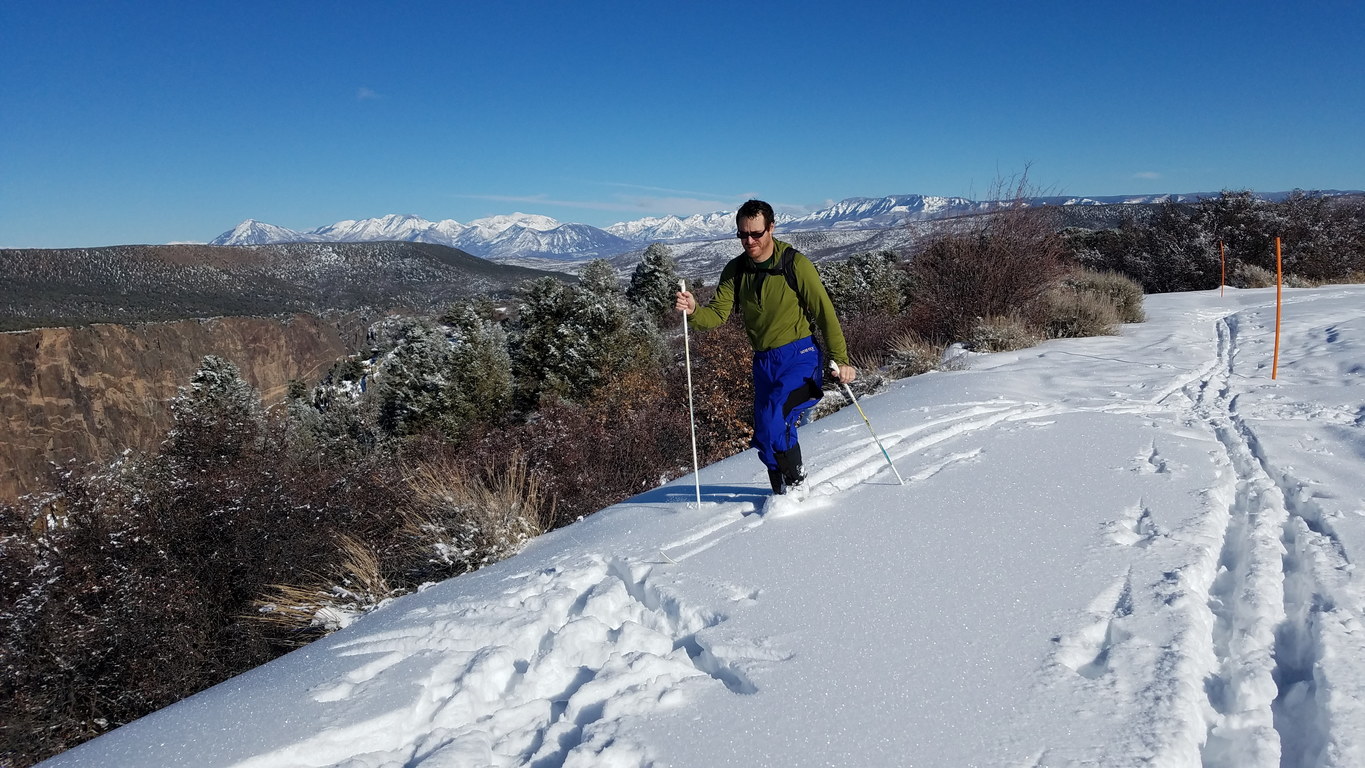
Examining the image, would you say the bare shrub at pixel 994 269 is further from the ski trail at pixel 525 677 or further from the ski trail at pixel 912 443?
the ski trail at pixel 525 677

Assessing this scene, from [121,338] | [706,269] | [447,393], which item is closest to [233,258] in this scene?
[121,338]

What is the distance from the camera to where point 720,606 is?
2.68 metres

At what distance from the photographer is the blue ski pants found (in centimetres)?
378

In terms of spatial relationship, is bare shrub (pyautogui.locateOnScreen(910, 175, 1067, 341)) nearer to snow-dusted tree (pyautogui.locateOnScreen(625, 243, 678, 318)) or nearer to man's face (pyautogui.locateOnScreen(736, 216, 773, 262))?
man's face (pyautogui.locateOnScreen(736, 216, 773, 262))

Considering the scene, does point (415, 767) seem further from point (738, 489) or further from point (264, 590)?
point (264, 590)

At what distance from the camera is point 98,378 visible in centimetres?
5166

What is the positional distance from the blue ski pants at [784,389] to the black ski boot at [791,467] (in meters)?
0.04

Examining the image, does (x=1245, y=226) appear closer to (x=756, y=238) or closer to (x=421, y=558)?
(x=756, y=238)

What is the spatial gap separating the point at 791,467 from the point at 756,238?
1347 millimetres

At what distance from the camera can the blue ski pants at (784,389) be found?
3.78 meters

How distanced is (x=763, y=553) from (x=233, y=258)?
12916 cm

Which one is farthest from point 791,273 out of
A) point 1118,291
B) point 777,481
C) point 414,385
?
point 414,385

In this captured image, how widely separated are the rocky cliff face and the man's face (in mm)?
43920

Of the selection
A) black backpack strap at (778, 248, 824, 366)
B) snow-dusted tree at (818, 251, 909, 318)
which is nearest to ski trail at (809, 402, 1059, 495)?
black backpack strap at (778, 248, 824, 366)
